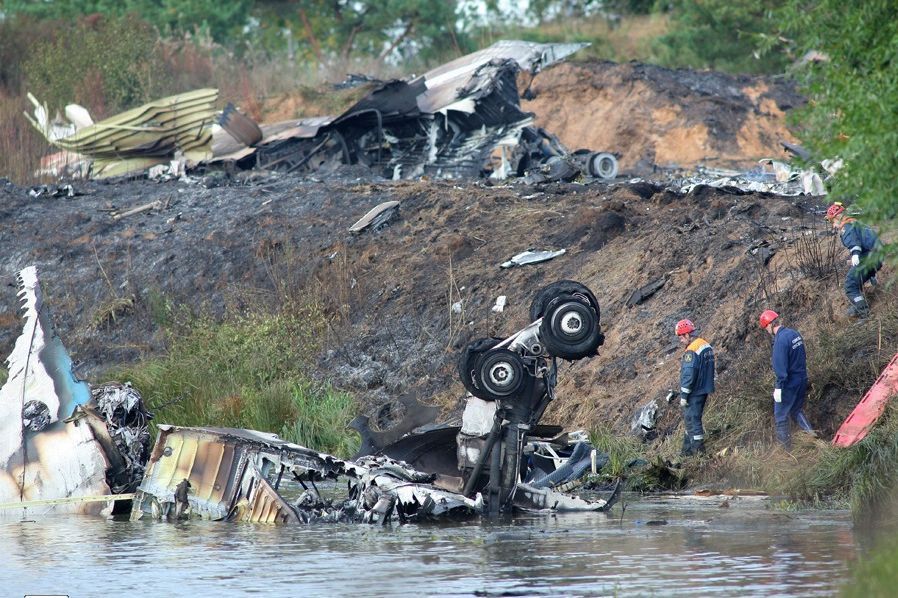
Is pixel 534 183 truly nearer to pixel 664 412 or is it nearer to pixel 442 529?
pixel 664 412

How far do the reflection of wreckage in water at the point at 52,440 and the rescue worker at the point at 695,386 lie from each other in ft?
20.3

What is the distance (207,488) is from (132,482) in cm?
126

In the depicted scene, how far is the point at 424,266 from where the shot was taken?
23453mm

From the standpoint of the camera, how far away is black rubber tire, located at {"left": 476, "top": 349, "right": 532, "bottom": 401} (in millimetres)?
12414

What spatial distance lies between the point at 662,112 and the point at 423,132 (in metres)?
9.20

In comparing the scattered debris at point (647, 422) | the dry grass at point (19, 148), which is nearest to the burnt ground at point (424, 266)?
the scattered debris at point (647, 422)

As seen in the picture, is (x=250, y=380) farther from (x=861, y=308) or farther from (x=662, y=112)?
(x=662, y=112)

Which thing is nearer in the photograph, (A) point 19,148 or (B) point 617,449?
(B) point 617,449

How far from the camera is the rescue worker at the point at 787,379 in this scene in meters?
14.9

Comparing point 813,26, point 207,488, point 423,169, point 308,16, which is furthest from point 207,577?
point 308,16

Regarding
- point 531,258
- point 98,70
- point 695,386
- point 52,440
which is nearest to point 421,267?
point 531,258

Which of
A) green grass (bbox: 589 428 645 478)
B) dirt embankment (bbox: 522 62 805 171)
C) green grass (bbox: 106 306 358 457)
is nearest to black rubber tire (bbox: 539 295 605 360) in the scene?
green grass (bbox: 589 428 645 478)

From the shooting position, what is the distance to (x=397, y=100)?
97.2 ft

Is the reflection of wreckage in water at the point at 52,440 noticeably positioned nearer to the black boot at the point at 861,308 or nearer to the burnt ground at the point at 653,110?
the black boot at the point at 861,308
